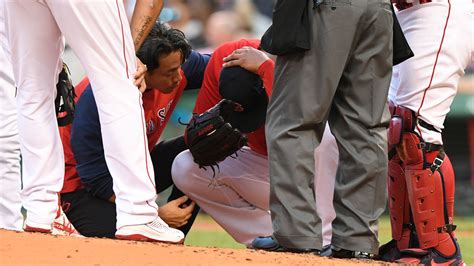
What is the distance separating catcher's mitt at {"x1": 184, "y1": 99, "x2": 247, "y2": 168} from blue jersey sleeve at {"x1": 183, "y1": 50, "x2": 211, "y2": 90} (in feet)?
1.80

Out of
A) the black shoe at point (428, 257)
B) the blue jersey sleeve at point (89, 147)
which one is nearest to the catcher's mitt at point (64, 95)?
the blue jersey sleeve at point (89, 147)

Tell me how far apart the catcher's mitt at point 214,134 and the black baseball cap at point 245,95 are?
5cm

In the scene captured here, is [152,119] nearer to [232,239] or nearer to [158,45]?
[158,45]

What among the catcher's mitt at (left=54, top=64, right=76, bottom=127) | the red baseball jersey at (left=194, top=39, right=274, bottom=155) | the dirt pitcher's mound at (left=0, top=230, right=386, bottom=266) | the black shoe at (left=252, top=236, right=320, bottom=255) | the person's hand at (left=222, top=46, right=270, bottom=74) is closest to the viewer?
the dirt pitcher's mound at (left=0, top=230, right=386, bottom=266)

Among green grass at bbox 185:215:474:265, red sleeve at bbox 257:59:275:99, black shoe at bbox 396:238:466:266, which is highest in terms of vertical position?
red sleeve at bbox 257:59:275:99

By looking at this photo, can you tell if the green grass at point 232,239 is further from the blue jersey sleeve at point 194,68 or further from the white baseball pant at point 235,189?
the blue jersey sleeve at point 194,68

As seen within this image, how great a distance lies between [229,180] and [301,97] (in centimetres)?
157

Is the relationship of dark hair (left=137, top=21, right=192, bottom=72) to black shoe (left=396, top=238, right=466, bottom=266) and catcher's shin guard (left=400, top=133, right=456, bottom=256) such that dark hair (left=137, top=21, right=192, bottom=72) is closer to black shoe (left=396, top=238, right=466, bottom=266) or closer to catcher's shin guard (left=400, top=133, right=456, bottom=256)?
catcher's shin guard (left=400, top=133, right=456, bottom=256)

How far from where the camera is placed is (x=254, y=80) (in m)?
4.97

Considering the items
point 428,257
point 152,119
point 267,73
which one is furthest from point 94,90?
point 428,257

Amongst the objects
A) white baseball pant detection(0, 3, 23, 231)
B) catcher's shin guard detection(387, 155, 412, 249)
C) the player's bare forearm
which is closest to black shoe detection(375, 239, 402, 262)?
catcher's shin guard detection(387, 155, 412, 249)

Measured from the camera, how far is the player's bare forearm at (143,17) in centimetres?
428

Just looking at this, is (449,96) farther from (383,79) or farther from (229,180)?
(229,180)

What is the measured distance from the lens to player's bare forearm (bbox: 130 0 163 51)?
4.28 metres
